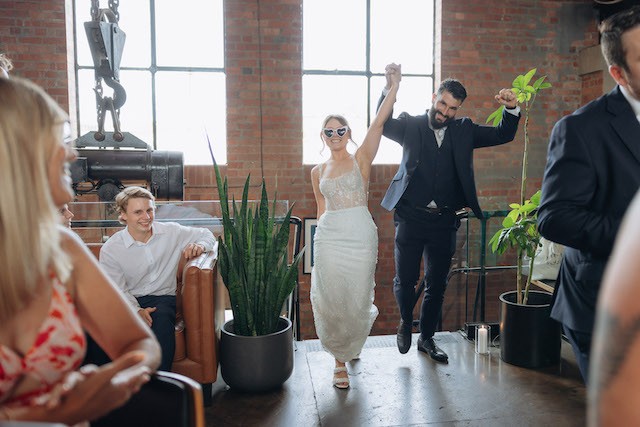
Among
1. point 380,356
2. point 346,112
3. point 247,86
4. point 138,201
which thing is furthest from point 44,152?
point 346,112

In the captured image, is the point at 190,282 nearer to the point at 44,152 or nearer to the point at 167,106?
the point at 44,152

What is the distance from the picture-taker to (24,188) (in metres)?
0.98

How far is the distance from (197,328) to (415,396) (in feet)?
3.96

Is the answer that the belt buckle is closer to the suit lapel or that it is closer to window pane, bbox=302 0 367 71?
the suit lapel

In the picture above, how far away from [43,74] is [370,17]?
342 cm

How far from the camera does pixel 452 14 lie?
5.71 metres

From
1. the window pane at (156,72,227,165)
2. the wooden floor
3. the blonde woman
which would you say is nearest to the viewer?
the blonde woman

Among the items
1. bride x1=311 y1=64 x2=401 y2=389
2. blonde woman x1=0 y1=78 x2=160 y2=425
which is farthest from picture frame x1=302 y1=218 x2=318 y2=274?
blonde woman x1=0 y1=78 x2=160 y2=425

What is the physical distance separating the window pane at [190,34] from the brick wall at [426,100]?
0.91 ft

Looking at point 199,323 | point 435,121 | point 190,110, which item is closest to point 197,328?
point 199,323

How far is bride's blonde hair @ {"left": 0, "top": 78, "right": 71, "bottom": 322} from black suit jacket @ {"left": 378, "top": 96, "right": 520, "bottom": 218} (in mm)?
2319

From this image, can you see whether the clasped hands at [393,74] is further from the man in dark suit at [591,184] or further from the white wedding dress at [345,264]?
the man in dark suit at [591,184]

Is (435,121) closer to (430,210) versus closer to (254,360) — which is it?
(430,210)

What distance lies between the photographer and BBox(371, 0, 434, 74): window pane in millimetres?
5953
